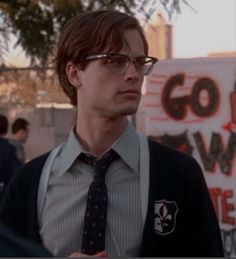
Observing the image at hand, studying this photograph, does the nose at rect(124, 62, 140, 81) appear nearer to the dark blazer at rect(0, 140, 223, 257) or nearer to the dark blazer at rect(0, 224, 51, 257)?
the dark blazer at rect(0, 140, 223, 257)

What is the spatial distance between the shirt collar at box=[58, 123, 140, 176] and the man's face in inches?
2.9

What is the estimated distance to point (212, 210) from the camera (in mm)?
2002

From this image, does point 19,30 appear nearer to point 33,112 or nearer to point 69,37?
point 33,112

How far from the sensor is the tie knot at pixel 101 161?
2004 millimetres

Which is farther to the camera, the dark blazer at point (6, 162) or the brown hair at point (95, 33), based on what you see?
the dark blazer at point (6, 162)

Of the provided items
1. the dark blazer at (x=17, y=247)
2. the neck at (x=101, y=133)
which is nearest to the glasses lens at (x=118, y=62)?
the neck at (x=101, y=133)

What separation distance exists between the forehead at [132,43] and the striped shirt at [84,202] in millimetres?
203

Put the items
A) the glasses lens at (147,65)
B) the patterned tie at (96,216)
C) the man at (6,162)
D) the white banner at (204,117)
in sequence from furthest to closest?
the man at (6,162) < the white banner at (204,117) < the glasses lens at (147,65) < the patterned tie at (96,216)

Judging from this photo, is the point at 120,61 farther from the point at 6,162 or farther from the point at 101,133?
the point at 6,162

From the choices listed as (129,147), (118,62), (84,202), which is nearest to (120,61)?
(118,62)

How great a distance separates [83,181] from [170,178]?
22 cm

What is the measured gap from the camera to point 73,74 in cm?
214

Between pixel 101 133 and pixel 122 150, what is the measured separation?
8 cm

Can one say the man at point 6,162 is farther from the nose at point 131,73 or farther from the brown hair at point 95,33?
the nose at point 131,73
